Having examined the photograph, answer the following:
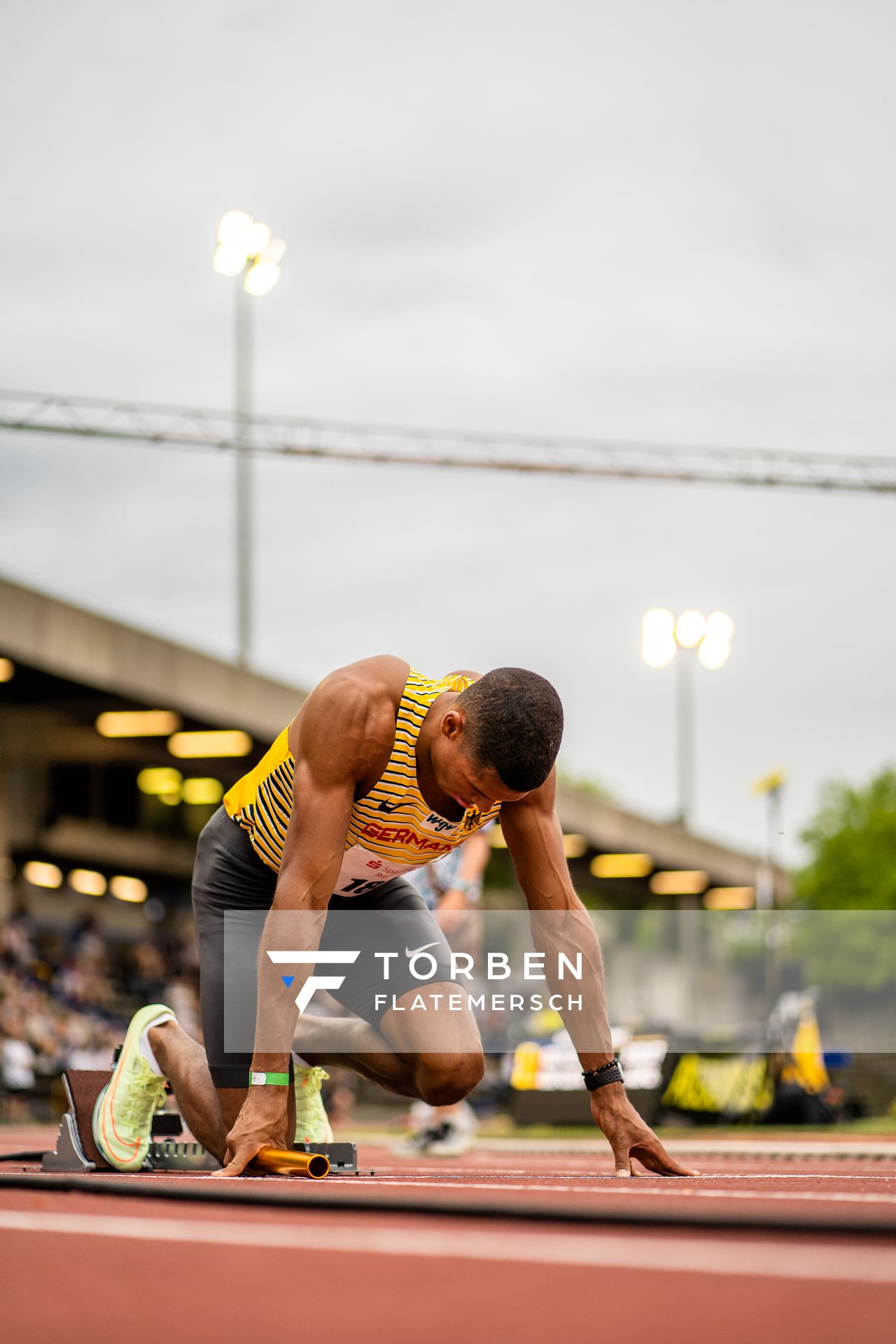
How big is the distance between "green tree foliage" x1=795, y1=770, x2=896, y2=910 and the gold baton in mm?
78885

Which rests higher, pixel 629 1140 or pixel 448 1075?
pixel 448 1075

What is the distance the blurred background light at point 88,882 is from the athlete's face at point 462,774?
2564cm

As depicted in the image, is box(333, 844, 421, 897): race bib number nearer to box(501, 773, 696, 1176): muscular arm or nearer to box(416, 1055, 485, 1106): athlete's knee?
box(501, 773, 696, 1176): muscular arm

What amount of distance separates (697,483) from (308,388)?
7.85 meters

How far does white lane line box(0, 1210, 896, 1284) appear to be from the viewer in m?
2.06

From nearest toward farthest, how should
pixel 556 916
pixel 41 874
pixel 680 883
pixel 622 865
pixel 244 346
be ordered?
pixel 556 916 < pixel 244 346 < pixel 41 874 < pixel 622 865 < pixel 680 883

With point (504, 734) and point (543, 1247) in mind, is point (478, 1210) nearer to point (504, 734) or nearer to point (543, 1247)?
point (543, 1247)

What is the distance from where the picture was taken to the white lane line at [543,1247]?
2.06 metres

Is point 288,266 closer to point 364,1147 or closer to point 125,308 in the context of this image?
point 125,308

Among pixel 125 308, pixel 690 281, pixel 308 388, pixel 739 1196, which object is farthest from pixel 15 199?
pixel 739 1196

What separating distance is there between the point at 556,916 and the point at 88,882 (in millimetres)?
25967

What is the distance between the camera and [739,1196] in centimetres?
315

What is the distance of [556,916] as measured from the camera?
4531 millimetres

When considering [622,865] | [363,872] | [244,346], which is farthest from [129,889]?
[363,872]
